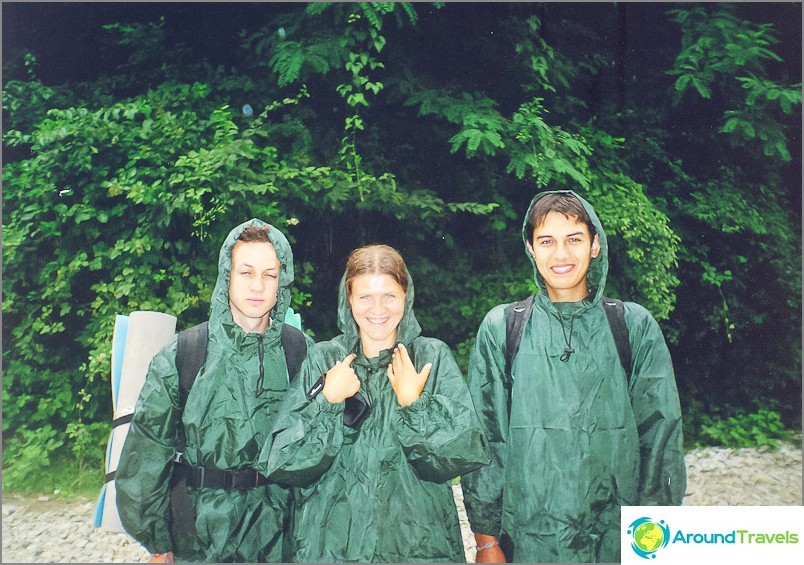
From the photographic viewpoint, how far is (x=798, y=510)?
14.8ft

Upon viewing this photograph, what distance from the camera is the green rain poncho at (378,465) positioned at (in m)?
3.43

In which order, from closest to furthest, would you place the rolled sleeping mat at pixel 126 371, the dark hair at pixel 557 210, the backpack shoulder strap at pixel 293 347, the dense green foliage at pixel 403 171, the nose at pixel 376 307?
the nose at pixel 376 307 < the backpack shoulder strap at pixel 293 347 < the dark hair at pixel 557 210 < the rolled sleeping mat at pixel 126 371 < the dense green foliage at pixel 403 171

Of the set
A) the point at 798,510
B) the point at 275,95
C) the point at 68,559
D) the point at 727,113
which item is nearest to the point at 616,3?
the point at 727,113

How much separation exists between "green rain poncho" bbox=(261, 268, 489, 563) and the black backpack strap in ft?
1.53

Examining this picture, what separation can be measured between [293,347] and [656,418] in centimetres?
194

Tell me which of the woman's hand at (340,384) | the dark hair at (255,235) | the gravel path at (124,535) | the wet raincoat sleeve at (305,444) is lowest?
the gravel path at (124,535)

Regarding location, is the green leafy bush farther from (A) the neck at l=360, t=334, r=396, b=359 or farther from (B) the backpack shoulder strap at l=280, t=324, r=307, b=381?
(B) the backpack shoulder strap at l=280, t=324, r=307, b=381

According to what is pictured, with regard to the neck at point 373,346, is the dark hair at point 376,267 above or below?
above

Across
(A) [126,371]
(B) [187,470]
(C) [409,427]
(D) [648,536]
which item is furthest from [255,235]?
(D) [648,536]

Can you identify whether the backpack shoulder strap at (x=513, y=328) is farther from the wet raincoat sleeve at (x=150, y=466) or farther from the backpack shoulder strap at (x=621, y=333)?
the wet raincoat sleeve at (x=150, y=466)

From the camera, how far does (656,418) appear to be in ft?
12.6

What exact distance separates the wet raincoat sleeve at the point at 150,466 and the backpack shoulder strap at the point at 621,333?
228 cm

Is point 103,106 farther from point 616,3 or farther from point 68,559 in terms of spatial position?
point 616,3

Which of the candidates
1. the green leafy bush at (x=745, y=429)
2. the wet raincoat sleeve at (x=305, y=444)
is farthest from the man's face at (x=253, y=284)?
the green leafy bush at (x=745, y=429)
